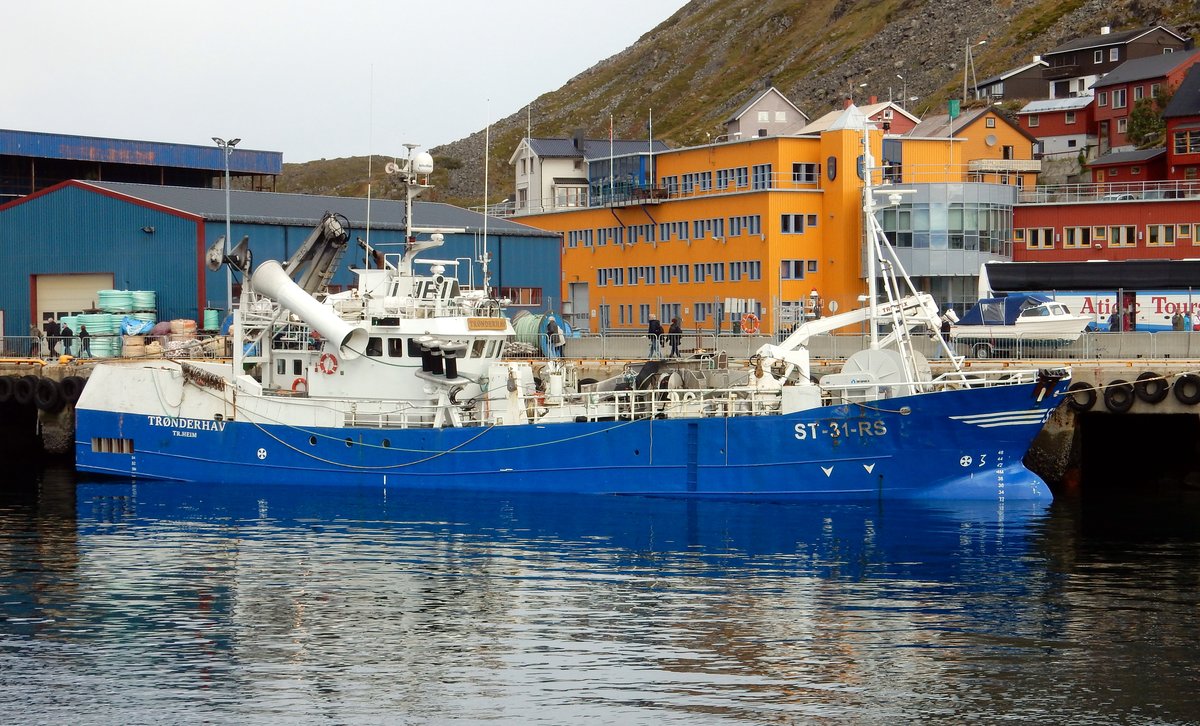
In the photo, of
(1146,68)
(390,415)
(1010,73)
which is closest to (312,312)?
(390,415)

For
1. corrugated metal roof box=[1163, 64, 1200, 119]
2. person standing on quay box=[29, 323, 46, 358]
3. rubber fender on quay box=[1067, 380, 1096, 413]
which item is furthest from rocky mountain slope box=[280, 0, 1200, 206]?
rubber fender on quay box=[1067, 380, 1096, 413]

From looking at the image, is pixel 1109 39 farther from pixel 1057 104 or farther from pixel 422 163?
pixel 422 163

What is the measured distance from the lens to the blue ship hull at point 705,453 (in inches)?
1222

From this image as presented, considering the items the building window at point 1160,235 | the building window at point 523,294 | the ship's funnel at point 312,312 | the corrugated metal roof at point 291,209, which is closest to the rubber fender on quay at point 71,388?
the ship's funnel at point 312,312

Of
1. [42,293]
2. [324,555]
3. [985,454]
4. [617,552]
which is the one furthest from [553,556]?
[42,293]

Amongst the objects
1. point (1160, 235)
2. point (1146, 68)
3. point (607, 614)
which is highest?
point (1146, 68)

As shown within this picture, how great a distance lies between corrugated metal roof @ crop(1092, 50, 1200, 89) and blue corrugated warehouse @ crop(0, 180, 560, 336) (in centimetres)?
4747

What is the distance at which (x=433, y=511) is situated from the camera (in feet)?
106

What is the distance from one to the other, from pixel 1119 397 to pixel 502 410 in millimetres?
15397

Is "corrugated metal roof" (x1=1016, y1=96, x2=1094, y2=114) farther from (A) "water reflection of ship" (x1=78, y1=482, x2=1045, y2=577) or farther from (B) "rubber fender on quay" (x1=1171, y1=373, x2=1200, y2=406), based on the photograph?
(A) "water reflection of ship" (x1=78, y1=482, x2=1045, y2=577)

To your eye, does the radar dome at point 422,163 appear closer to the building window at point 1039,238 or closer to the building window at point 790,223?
the building window at point 790,223

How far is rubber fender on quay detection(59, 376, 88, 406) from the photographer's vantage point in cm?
4438

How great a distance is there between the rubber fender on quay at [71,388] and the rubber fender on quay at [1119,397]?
30186mm

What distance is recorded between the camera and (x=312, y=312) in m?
35.9
